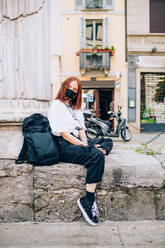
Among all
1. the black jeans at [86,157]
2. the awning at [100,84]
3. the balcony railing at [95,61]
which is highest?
the balcony railing at [95,61]

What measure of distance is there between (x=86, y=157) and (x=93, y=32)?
13420mm

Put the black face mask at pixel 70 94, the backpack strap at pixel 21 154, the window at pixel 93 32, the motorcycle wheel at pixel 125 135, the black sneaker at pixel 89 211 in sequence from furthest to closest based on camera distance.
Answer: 1. the window at pixel 93 32
2. the motorcycle wheel at pixel 125 135
3. the black face mask at pixel 70 94
4. the backpack strap at pixel 21 154
5. the black sneaker at pixel 89 211

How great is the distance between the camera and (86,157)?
2.43 metres

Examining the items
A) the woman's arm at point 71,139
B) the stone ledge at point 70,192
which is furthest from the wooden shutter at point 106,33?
the stone ledge at point 70,192

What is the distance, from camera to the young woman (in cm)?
238

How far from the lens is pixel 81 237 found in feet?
7.18

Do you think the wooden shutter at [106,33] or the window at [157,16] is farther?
the wooden shutter at [106,33]

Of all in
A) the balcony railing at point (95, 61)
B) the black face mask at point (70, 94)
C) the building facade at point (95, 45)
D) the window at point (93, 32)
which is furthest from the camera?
Answer: the window at point (93, 32)

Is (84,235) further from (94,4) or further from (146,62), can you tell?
(94,4)

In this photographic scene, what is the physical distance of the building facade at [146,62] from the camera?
46.7ft

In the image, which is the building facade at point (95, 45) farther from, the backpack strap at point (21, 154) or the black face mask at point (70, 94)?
the backpack strap at point (21, 154)

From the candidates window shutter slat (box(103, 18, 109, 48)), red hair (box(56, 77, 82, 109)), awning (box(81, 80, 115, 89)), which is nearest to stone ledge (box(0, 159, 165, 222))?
red hair (box(56, 77, 82, 109))

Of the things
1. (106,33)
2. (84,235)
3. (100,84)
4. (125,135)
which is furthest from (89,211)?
(106,33)

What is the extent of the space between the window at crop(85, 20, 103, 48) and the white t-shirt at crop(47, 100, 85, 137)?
41.6 feet
